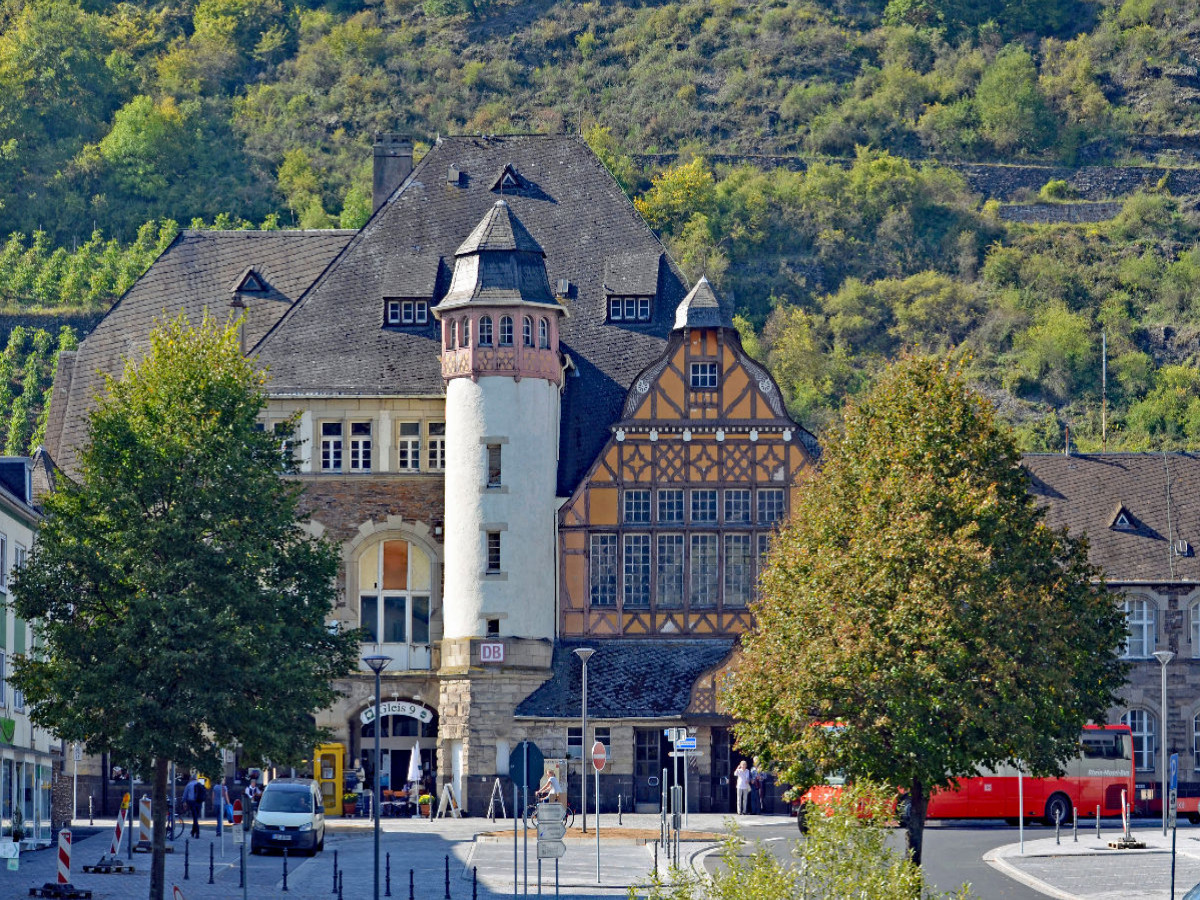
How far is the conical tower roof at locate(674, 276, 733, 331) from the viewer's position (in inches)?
Answer: 2938

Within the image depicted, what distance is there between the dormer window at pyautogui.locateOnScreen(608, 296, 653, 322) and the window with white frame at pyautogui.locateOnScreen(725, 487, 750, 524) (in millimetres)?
6598

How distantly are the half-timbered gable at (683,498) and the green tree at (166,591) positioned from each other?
75.9 feet

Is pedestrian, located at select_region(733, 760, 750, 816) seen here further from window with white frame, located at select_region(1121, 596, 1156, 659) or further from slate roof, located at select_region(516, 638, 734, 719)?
Answer: window with white frame, located at select_region(1121, 596, 1156, 659)

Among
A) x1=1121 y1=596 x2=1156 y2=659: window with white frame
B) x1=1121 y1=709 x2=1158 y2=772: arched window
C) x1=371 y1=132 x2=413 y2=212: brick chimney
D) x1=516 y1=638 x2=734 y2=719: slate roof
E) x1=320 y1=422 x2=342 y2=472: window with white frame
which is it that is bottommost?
x1=1121 y1=709 x2=1158 y2=772: arched window

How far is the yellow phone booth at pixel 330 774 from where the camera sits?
71.5 m

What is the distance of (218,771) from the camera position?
5147 cm

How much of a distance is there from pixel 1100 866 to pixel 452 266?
3249 centimetres

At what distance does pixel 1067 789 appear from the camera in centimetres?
6638

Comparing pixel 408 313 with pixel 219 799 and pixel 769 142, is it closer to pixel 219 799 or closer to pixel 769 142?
pixel 219 799

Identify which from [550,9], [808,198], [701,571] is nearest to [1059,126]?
[808,198]

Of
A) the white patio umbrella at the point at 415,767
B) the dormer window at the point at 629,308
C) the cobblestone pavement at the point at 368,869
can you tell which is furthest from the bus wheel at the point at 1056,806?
the dormer window at the point at 629,308

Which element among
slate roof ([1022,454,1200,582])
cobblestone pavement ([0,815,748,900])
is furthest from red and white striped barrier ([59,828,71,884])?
slate roof ([1022,454,1200,582])

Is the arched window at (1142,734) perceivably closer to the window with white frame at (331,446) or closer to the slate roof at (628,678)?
the slate roof at (628,678)

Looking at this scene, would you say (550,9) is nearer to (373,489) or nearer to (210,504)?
(373,489)
